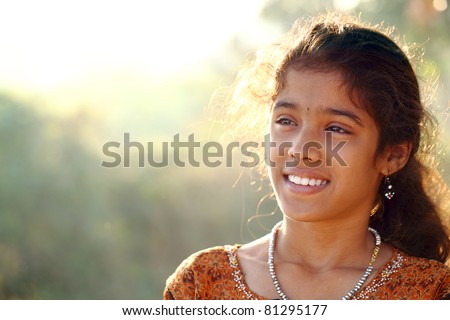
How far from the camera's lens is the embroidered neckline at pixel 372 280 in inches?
94.9

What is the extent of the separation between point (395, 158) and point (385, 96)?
240 mm

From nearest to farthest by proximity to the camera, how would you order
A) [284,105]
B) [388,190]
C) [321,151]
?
[321,151], [284,105], [388,190]

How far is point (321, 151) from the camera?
7.78 feet

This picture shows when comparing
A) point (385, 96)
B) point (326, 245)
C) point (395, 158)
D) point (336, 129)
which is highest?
point (385, 96)

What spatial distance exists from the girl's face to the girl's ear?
0.07m

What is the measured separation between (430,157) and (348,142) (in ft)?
1.82

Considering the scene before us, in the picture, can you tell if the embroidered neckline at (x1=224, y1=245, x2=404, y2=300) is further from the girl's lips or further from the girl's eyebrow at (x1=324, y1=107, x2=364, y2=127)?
the girl's eyebrow at (x1=324, y1=107, x2=364, y2=127)

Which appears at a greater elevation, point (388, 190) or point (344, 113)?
point (344, 113)

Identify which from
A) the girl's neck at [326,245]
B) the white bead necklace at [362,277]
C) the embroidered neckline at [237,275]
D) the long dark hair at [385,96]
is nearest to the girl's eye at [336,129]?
the long dark hair at [385,96]

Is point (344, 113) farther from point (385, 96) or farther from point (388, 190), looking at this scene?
point (388, 190)

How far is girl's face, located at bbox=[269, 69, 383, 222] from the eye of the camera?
2400mm

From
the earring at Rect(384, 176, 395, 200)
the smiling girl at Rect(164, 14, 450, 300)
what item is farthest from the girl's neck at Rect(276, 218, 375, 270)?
the earring at Rect(384, 176, 395, 200)

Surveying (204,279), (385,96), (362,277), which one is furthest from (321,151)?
(204,279)

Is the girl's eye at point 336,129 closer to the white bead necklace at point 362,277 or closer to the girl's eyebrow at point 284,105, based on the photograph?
the girl's eyebrow at point 284,105
